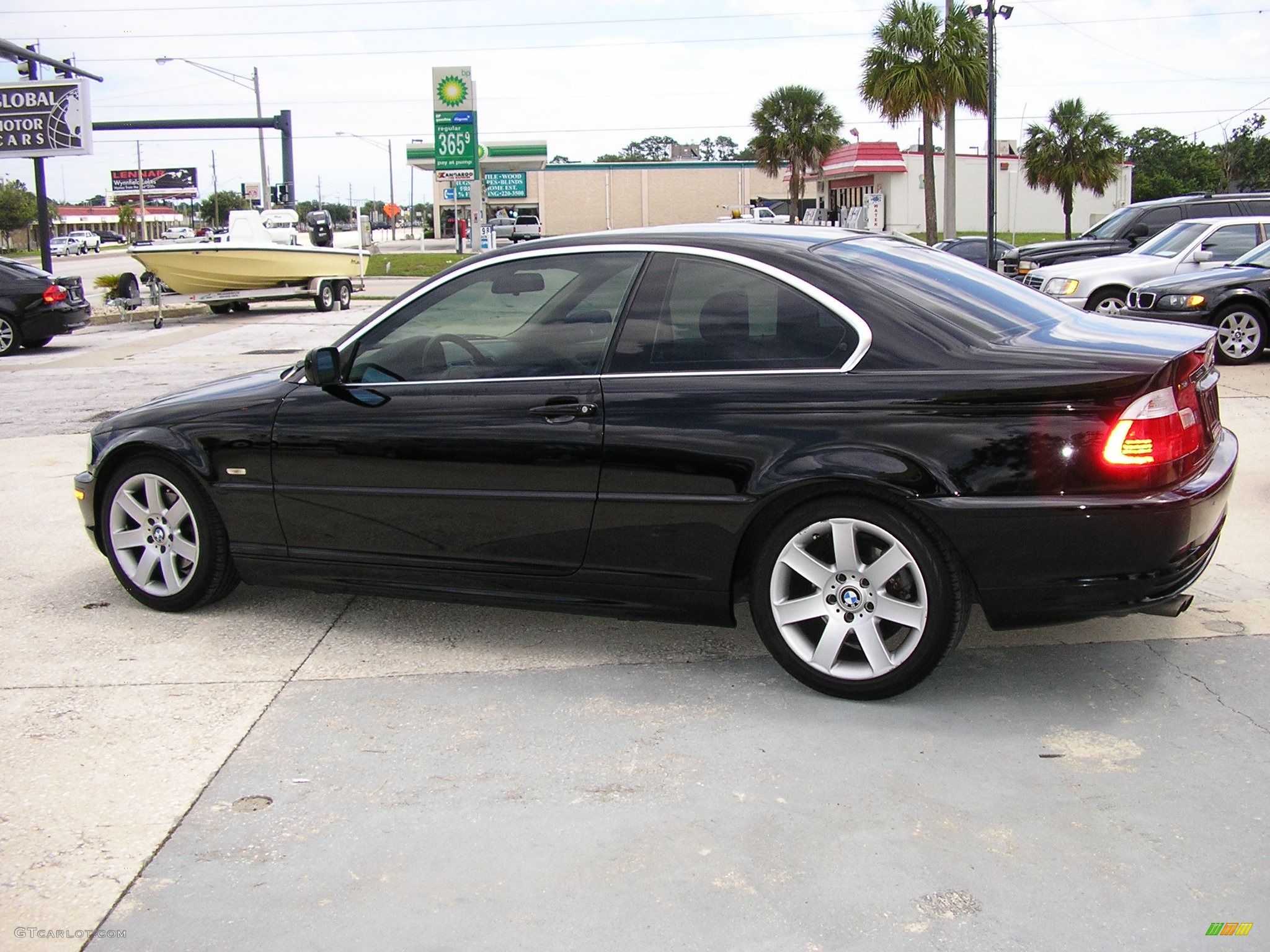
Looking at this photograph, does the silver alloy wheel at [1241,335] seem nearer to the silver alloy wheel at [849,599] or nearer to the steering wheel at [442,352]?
the silver alloy wheel at [849,599]

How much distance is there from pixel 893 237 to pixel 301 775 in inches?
128

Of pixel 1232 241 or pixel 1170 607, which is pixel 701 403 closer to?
pixel 1170 607

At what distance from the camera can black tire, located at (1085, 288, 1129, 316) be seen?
48.3 ft

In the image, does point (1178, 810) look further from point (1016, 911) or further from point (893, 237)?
point (893, 237)

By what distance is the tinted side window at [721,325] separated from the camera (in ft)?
13.2

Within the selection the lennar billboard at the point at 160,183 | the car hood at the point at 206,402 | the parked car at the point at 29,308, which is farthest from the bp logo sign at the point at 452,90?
the lennar billboard at the point at 160,183

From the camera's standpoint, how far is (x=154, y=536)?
5105 millimetres

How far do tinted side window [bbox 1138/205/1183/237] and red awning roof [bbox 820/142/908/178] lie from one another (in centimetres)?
4412

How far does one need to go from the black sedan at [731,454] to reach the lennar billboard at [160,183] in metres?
130

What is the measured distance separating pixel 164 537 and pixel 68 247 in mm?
76595

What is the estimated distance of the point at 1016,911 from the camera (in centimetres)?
277

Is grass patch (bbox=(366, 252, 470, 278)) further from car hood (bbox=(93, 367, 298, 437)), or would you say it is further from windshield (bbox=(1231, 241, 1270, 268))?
car hood (bbox=(93, 367, 298, 437))

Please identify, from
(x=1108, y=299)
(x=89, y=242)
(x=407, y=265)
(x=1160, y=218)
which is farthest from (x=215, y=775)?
(x=89, y=242)

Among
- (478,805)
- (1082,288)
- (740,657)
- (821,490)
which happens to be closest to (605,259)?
(821,490)
